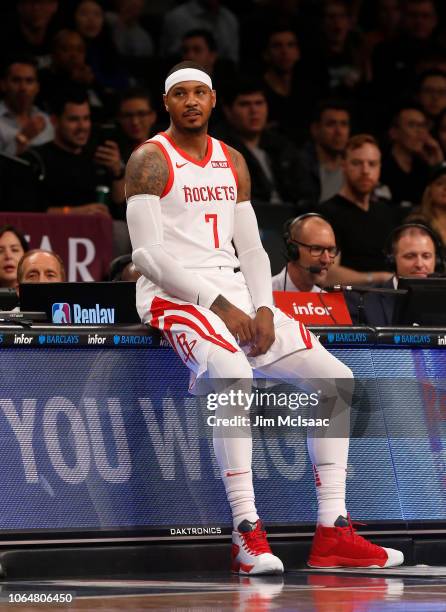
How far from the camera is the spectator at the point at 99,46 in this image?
1198 centimetres

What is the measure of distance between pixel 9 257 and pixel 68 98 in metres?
2.25

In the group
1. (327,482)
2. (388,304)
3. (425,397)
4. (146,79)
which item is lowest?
(327,482)

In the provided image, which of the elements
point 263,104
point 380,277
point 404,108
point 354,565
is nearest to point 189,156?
point 354,565

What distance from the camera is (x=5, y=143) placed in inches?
397

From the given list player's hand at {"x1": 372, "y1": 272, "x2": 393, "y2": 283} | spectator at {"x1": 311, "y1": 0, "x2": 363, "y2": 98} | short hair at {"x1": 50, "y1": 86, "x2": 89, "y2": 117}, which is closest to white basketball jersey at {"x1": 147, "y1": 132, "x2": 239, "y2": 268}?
player's hand at {"x1": 372, "y1": 272, "x2": 393, "y2": 283}

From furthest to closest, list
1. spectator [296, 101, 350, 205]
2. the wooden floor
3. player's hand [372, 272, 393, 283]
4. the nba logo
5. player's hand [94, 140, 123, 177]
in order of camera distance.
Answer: spectator [296, 101, 350, 205] < player's hand [94, 140, 123, 177] < player's hand [372, 272, 393, 283] < the nba logo < the wooden floor

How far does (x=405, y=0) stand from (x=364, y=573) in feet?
33.5

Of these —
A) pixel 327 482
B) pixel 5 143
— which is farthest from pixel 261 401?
pixel 5 143

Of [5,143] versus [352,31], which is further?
[352,31]

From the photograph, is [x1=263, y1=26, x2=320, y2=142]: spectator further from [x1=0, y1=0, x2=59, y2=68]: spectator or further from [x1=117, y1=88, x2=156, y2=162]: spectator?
[x1=0, y1=0, x2=59, y2=68]: spectator

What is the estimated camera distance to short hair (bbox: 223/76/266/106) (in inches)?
424

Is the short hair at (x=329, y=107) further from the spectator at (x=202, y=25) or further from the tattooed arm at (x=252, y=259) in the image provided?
the tattooed arm at (x=252, y=259)

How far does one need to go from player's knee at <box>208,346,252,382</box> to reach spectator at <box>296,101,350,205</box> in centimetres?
571

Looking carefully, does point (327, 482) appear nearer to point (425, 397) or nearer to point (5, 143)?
point (425, 397)
